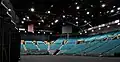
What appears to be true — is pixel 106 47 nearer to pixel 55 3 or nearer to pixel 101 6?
pixel 101 6

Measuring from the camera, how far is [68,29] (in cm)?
3400

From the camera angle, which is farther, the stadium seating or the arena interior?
the stadium seating

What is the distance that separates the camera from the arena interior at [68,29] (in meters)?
17.7

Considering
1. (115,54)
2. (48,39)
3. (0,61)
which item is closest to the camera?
(0,61)

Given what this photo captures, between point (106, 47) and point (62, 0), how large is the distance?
12413 mm

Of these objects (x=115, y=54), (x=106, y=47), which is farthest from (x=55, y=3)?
(x=106, y=47)

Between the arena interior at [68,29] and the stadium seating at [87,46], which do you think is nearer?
the arena interior at [68,29]

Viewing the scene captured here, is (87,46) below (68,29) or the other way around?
below

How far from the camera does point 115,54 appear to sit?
2256 centimetres

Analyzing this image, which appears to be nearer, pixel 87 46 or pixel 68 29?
pixel 87 46

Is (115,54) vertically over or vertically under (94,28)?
under

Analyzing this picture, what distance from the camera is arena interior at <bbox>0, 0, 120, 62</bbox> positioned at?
1772 cm

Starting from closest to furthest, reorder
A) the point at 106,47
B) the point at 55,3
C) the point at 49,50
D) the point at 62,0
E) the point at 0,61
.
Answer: the point at 0,61 < the point at 62,0 < the point at 55,3 < the point at 106,47 < the point at 49,50

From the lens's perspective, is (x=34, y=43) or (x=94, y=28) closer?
(x=94, y=28)
